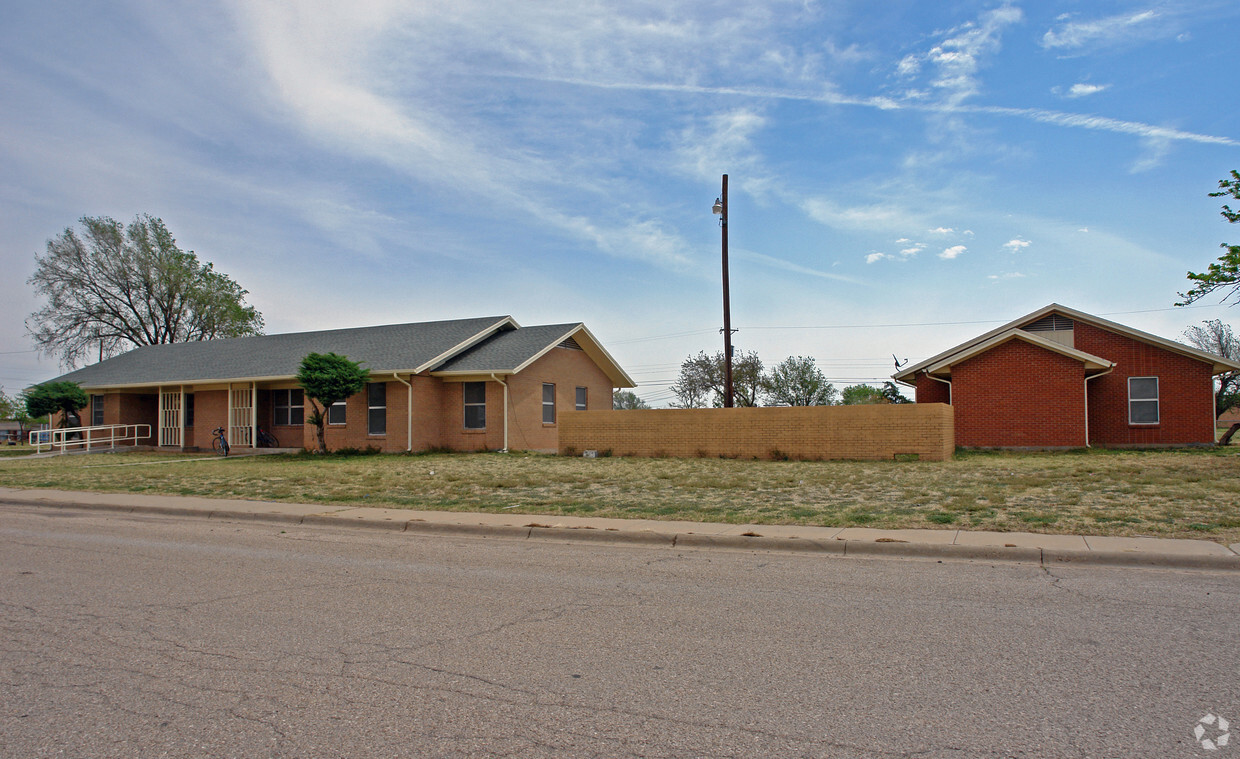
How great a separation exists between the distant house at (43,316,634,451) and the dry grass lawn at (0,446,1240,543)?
3323 mm

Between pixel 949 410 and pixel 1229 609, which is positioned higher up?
pixel 949 410

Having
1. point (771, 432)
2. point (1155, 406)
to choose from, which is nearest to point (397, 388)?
point (771, 432)

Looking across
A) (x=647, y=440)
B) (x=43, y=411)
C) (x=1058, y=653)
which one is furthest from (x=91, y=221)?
(x=1058, y=653)

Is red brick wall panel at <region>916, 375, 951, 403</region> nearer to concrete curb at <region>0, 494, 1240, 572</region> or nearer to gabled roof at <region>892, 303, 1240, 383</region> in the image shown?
gabled roof at <region>892, 303, 1240, 383</region>

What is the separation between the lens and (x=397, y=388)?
1049 inches

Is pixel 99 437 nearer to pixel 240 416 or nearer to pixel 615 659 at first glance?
pixel 240 416

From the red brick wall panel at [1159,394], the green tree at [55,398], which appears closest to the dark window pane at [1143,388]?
the red brick wall panel at [1159,394]

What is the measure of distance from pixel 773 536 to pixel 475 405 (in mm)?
19496

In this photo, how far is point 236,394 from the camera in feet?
97.2

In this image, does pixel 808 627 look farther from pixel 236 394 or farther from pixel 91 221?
pixel 91 221

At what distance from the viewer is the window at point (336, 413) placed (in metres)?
27.9

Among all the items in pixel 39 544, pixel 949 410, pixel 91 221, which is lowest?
pixel 39 544

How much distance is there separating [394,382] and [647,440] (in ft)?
30.4

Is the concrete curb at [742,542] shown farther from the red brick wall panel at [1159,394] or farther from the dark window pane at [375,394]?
the red brick wall panel at [1159,394]
